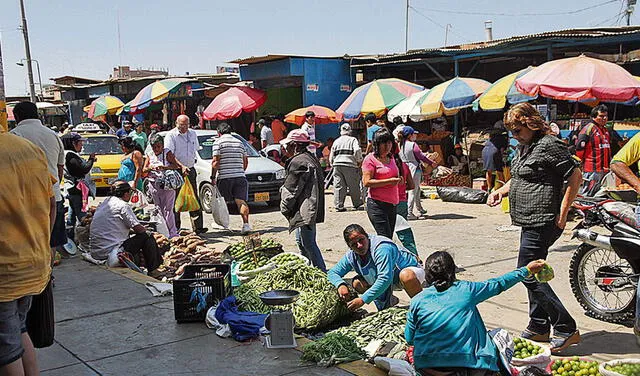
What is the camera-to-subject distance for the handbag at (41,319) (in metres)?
4.21

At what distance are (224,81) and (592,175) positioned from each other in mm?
17357

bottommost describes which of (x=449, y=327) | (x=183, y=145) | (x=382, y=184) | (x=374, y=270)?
(x=374, y=270)

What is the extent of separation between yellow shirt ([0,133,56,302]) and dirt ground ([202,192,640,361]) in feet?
13.3

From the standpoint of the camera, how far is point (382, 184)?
720 cm

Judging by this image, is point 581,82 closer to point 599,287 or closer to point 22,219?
point 599,287

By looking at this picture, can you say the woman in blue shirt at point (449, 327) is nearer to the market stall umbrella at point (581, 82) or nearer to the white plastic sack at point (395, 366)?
the white plastic sack at point (395, 366)

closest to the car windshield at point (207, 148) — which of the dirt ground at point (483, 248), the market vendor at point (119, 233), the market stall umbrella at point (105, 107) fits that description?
the dirt ground at point (483, 248)

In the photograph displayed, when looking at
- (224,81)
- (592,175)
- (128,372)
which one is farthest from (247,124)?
(128,372)

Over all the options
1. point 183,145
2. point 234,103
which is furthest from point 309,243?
point 234,103

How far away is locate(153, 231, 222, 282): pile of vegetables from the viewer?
8.64 meters

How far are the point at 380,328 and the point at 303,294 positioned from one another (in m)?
0.94

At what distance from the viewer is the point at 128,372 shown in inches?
193

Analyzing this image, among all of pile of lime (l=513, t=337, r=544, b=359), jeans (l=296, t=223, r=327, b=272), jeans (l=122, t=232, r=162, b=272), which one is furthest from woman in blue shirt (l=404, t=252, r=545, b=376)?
jeans (l=122, t=232, r=162, b=272)

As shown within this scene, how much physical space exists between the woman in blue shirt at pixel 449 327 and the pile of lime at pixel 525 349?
0.62 meters
